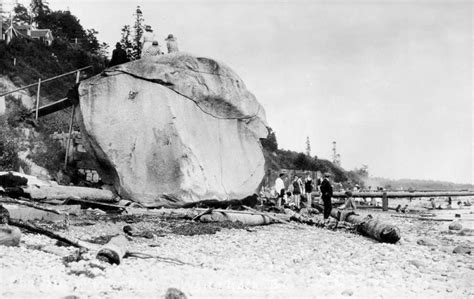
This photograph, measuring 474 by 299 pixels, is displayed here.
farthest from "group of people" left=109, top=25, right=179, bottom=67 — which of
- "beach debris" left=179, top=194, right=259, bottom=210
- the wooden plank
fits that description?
"beach debris" left=179, top=194, right=259, bottom=210

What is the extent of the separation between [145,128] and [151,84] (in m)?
1.33

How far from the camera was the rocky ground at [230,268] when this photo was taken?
4.66 m

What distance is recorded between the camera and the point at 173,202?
12.9 meters

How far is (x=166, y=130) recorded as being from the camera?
13391mm

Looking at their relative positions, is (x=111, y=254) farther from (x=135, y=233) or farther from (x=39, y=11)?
(x=39, y=11)

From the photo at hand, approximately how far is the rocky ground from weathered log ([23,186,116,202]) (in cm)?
257

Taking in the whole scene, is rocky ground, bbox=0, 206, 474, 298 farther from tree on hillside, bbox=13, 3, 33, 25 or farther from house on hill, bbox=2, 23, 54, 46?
tree on hillside, bbox=13, 3, 33, 25

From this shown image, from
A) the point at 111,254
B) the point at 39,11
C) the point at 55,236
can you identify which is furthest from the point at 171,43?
the point at 39,11

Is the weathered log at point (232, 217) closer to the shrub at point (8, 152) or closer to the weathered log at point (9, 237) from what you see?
the weathered log at point (9, 237)

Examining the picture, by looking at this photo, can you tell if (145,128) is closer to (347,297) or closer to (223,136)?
(223,136)

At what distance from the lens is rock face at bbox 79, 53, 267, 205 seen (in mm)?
13031

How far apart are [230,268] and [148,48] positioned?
1124 centimetres

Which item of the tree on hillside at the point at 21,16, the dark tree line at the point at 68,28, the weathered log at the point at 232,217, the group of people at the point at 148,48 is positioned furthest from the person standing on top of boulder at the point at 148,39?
the tree on hillside at the point at 21,16

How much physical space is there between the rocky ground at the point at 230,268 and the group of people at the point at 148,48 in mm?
7201
